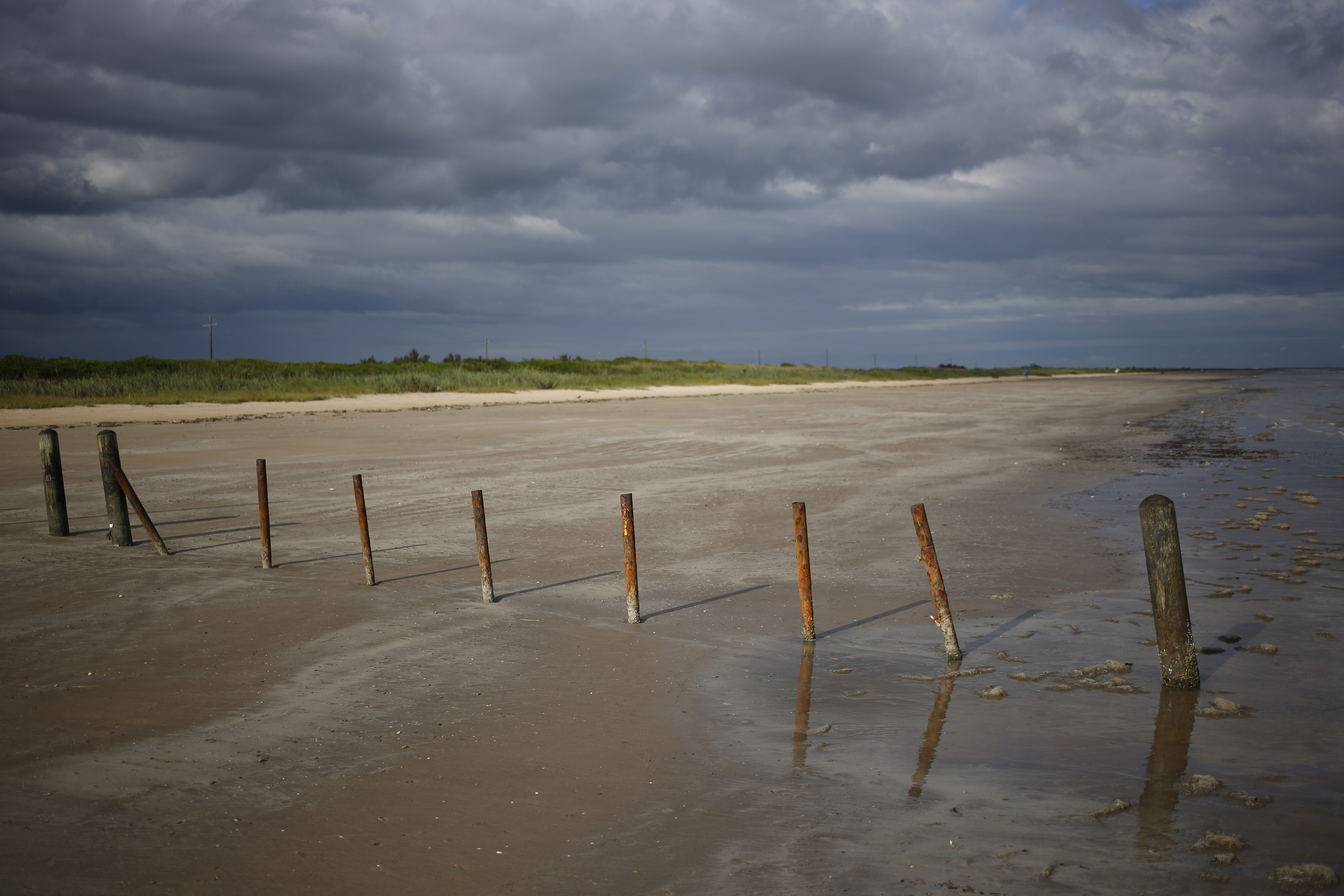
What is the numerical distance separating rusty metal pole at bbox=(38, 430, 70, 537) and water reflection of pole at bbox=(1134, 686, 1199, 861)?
12422mm

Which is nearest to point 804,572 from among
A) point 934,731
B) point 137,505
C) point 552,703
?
point 934,731

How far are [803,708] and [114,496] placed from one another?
934 cm

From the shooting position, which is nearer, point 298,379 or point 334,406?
point 334,406

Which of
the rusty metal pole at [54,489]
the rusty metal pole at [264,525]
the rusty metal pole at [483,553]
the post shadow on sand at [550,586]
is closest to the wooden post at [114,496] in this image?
the rusty metal pole at [54,489]

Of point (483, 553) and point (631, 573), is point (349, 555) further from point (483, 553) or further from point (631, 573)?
point (631, 573)

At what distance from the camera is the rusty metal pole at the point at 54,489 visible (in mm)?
12023

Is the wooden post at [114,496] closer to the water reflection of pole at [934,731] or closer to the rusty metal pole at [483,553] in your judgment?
the rusty metal pole at [483,553]

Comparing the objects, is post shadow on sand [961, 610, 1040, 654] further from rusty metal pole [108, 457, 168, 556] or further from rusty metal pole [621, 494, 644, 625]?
rusty metal pole [108, 457, 168, 556]

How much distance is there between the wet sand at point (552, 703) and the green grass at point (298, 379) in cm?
2634

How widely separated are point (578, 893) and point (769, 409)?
36.1 metres

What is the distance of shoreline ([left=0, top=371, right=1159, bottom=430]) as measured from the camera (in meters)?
31.4

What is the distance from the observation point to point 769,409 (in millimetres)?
39750

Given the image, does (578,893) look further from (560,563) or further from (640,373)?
(640,373)

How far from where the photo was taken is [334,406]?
3788 cm
